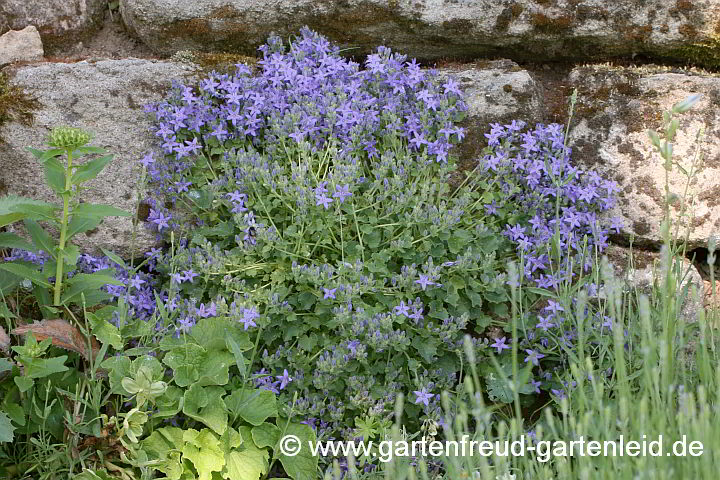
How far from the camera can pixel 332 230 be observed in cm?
357

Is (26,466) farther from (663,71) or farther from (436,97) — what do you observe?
(663,71)

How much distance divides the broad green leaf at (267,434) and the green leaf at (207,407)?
13cm

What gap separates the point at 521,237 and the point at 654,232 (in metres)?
0.69


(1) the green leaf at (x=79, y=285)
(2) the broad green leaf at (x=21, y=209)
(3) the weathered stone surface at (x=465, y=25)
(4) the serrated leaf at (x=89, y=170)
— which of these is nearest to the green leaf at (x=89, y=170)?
(4) the serrated leaf at (x=89, y=170)

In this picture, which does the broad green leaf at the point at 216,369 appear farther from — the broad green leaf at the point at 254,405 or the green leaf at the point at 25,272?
the green leaf at the point at 25,272

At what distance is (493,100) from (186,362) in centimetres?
192

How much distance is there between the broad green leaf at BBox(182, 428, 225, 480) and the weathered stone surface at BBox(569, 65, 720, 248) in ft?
6.85

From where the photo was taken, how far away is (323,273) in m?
3.26

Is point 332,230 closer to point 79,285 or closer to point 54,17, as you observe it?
point 79,285

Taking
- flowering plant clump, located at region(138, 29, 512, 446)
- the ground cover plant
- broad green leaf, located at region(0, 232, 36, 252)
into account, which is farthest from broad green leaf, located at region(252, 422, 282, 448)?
broad green leaf, located at region(0, 232, 36, 252)

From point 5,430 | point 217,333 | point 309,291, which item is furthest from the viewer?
point 309,291

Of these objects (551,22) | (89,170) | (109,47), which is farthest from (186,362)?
(551,22)

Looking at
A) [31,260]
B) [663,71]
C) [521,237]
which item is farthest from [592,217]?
[31,260]

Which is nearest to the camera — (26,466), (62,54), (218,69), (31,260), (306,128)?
(26,466)
